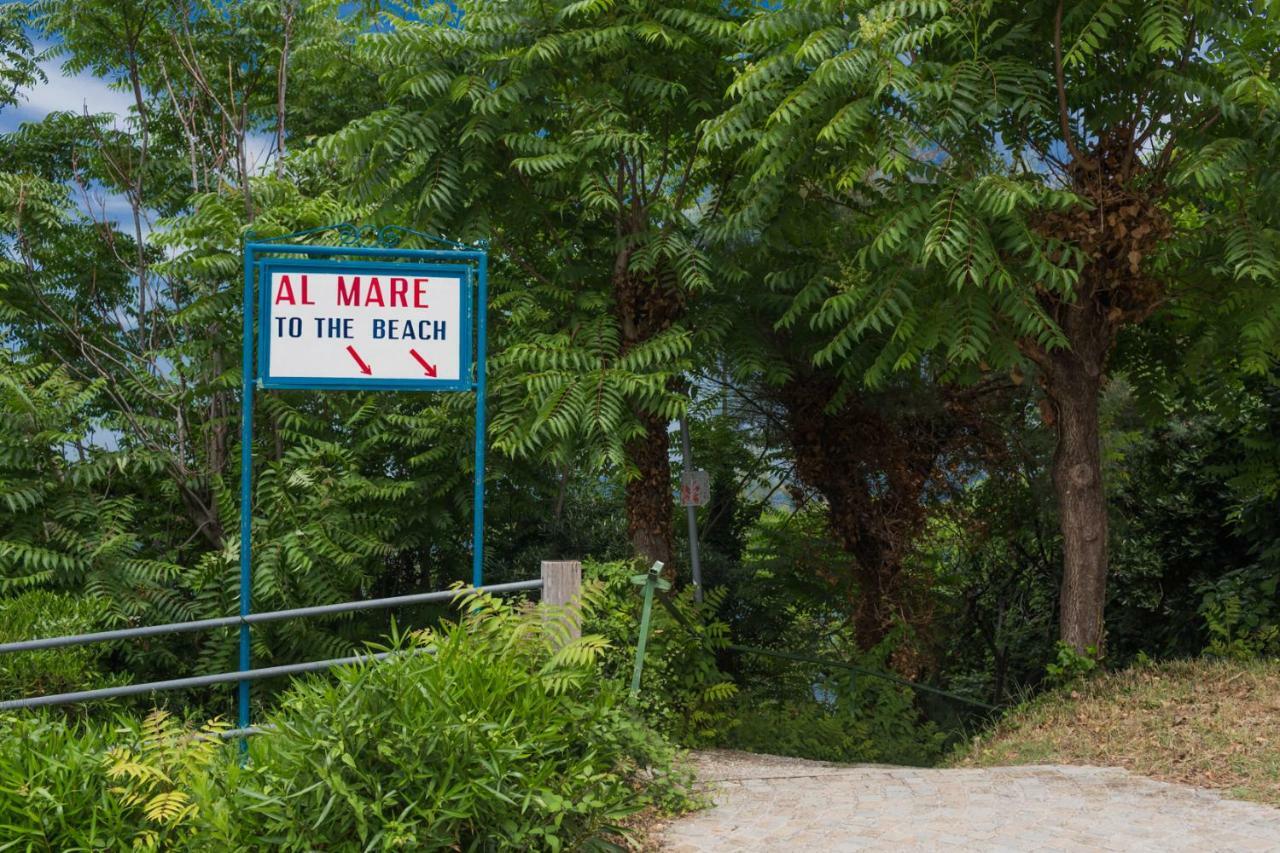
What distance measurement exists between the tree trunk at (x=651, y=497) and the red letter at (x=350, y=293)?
4.74 metres

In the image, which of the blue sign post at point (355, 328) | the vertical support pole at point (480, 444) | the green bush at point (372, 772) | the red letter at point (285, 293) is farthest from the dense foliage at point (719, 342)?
the red letter at point (285, 293)

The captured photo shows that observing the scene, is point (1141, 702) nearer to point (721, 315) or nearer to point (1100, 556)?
point (1100, 556)

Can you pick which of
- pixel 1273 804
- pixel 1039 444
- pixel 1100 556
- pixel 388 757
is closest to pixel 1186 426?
pixel 1039 444

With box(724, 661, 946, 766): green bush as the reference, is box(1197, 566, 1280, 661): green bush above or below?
above

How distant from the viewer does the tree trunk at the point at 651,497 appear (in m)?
11.6

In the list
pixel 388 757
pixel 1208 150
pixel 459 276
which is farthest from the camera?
pixel 1208 150

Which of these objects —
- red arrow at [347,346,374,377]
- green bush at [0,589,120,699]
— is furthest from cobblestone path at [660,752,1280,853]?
green bush at [0,589,120,699]

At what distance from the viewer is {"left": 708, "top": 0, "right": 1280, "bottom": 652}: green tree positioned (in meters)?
8.71

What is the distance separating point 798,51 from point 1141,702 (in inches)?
224

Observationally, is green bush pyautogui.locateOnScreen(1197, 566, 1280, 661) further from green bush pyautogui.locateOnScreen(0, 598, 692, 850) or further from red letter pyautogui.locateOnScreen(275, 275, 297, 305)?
red letter pyautogui.locateOnScreen(275, 275, 297, 305)

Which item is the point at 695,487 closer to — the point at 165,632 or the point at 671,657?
the point at 671,657

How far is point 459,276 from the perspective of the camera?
24.3 feet

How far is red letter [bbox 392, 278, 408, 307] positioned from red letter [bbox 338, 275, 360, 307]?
0.22 m

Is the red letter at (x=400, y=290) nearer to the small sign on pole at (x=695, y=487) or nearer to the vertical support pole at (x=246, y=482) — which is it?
the vertical support pole at (x=246, y=482)
